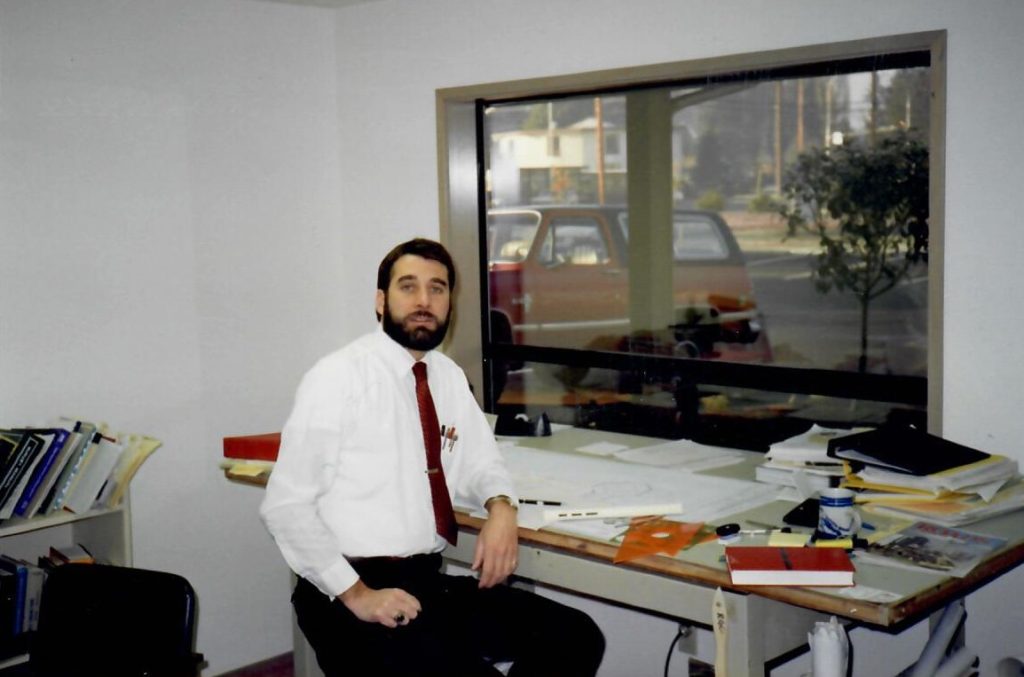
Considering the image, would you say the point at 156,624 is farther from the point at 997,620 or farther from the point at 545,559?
the point at 997,620

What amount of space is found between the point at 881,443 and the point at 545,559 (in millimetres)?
838

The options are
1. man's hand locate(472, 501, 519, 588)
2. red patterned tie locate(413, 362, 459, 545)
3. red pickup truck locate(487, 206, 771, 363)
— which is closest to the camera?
man's hand locate(472, 501, 519, 588)

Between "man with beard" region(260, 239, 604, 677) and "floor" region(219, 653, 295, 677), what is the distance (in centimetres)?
A: 148

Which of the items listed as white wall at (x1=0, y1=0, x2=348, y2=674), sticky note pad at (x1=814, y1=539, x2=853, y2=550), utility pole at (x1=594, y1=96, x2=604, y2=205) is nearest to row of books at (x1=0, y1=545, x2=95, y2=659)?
white wall at (x1=0, y1=0, x2=348, y2=674)

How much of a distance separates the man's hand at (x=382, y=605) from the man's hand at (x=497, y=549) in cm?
18

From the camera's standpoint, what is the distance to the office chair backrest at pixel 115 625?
6.35ft

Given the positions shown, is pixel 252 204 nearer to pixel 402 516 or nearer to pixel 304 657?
pixel 304 657

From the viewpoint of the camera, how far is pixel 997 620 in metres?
2.48

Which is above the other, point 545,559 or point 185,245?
point 185,245

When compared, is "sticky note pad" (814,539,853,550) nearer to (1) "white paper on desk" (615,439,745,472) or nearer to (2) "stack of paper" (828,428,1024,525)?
(2) "stack of paper" (828,428,1024,525)

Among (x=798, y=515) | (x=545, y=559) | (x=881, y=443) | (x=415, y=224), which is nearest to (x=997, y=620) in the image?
(x=881, y=443)

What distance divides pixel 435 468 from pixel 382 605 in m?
0.37

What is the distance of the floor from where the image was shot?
3.62m

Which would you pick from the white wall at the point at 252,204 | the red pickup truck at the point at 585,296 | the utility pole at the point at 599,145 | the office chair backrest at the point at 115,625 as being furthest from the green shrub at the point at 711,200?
the office chair backrest at the point at 115,625
